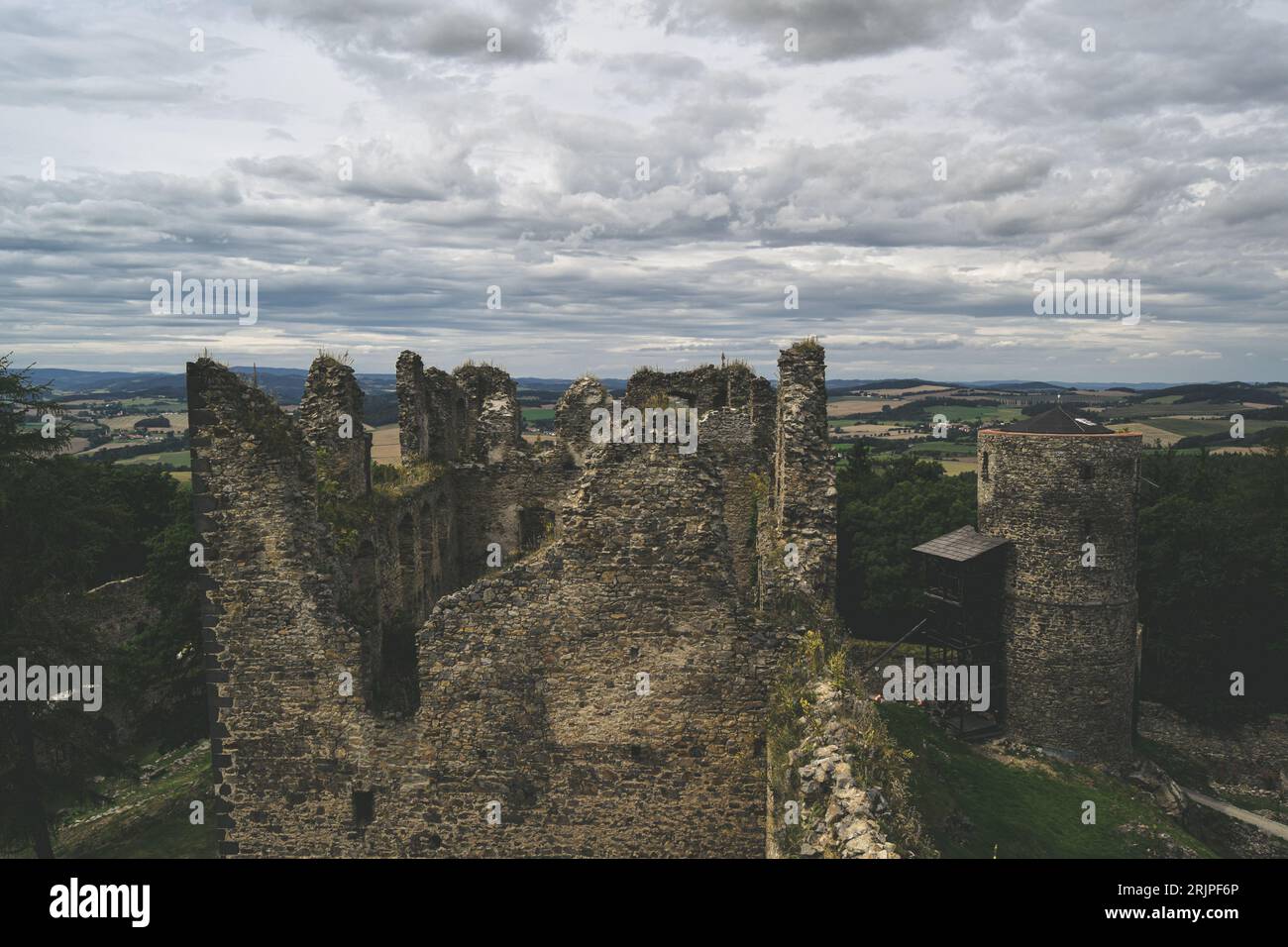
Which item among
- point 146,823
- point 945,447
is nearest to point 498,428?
point 146,823

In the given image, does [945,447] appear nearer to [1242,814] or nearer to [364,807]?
[1242,814]

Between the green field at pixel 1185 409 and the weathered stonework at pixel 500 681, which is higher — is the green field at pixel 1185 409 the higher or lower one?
the higher one

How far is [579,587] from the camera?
10211 millimetres

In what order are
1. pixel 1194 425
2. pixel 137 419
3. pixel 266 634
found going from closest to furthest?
pixel 266 634
pixel 1194 425
pixel 137 419

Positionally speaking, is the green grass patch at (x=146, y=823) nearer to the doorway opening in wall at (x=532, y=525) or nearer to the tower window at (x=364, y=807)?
the doorway opening in wall at (x=532, y=525)

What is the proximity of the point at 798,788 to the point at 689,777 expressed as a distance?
203 cm

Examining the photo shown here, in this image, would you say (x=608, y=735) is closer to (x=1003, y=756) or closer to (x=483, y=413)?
(x=483, y=413)

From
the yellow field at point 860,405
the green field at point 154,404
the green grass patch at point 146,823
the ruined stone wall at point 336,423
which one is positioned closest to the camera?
the ruined stone wall at point 336,423

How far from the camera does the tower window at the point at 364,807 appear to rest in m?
10.8

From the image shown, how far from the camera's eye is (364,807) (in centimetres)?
1089

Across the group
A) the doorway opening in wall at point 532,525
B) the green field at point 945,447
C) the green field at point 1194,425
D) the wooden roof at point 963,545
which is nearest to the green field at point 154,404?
the green field at point 945,447

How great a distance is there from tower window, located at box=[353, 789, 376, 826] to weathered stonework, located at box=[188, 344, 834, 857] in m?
0.03

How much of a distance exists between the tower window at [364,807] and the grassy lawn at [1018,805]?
11.0 metres

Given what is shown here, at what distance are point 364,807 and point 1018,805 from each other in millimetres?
17830
